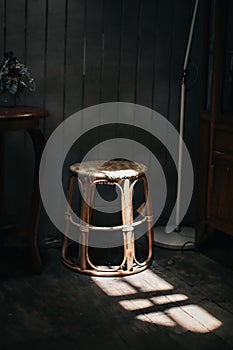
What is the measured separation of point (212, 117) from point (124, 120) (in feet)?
2.07

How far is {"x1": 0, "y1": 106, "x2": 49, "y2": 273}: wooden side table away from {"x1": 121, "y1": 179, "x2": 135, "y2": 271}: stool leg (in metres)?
0.47

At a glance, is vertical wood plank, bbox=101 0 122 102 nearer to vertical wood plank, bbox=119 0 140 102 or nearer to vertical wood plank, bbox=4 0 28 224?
vertical wood plank, bbox=119 0 140 102

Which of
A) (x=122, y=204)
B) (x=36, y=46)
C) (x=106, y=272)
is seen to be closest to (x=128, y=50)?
(x=36, y=46)

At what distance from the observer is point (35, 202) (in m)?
3.19

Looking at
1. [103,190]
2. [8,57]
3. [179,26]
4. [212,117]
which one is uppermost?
[179,26]

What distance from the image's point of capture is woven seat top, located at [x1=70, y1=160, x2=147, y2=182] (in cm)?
317

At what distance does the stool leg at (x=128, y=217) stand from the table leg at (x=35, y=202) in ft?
1.55

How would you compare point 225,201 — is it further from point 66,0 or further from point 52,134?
point 66,0

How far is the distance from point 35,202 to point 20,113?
52cm

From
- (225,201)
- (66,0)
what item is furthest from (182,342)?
(66,0)

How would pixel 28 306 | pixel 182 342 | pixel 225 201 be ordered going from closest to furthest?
1. pixel 182 342
2. pixel 28 306
3. pixel 225 201

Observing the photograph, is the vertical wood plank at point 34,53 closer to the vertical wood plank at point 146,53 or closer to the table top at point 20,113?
the table top at point 20,113

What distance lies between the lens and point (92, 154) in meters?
3.72

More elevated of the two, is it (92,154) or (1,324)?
(92,154)
